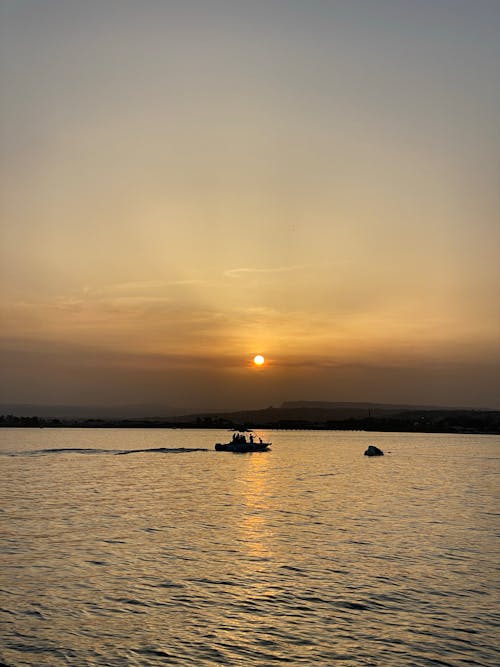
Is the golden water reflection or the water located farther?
the golden water reflection

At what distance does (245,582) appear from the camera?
37.3m

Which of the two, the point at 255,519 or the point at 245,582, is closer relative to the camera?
the point at 245,582

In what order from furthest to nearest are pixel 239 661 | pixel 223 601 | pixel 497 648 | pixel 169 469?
pixel 169 469, pixel 223 601, pixel 497 648, pixel 239 661

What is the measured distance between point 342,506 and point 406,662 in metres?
52.7

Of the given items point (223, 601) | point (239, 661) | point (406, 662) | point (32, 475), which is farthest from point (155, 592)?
point (32, 475)

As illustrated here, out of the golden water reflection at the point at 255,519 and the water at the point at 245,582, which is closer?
the water at the point at 245,582

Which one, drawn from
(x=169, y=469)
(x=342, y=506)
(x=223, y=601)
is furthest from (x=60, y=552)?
(x=169, y=469)

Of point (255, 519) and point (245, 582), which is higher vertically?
point (245, 582)

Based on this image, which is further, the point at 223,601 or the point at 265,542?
the point at 265,542

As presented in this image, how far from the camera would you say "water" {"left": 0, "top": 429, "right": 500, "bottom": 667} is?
26.2 m

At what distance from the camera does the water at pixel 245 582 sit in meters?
26.2

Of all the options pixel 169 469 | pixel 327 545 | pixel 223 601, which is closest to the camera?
pixel 223 601

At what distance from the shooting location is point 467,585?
3738 cm

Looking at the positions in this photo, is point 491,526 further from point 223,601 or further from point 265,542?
point 223,601
